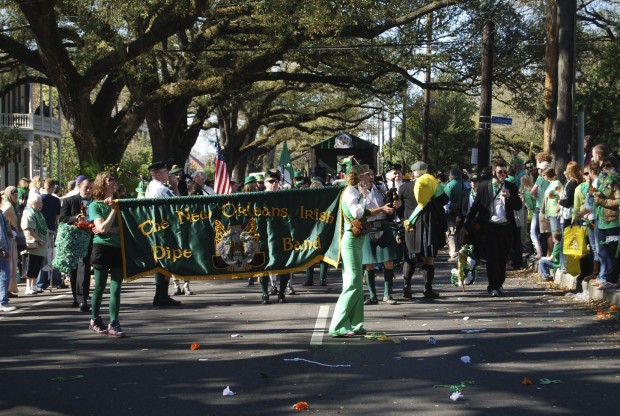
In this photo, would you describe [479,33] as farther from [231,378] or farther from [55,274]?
[231,378]

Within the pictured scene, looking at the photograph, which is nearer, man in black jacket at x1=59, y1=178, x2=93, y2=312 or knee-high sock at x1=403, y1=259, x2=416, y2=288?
man in black jacket at x1=59, y1=178, x2=93, y2=312

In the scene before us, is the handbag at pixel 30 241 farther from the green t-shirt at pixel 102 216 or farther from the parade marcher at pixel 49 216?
the green t-shirt at pixel 102 216

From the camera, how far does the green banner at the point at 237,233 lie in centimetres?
1266

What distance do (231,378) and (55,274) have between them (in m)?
10.4

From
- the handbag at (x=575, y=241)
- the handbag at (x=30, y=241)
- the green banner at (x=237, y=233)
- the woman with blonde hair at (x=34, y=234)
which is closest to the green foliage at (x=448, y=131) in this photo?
the woman with blonde hair at (x=34, y=234)

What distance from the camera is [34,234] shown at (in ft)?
55.2

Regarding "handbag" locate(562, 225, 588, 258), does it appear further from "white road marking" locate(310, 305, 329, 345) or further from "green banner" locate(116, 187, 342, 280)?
"green banner" locate(116, 187, 342, 280)

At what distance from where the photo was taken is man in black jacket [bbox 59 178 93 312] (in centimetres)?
1398

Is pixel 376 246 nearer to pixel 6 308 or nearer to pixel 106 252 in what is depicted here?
pixel 106 252

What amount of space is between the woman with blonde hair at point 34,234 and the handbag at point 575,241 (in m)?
8.56

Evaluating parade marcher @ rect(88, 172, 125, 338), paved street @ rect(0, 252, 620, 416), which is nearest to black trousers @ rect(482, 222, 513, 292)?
paved street @ rect(0, 252, 620, 416)

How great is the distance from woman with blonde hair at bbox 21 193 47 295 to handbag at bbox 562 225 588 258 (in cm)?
856

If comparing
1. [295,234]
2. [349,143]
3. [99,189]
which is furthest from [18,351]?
[349,143]

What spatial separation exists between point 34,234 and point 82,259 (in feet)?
9.59
